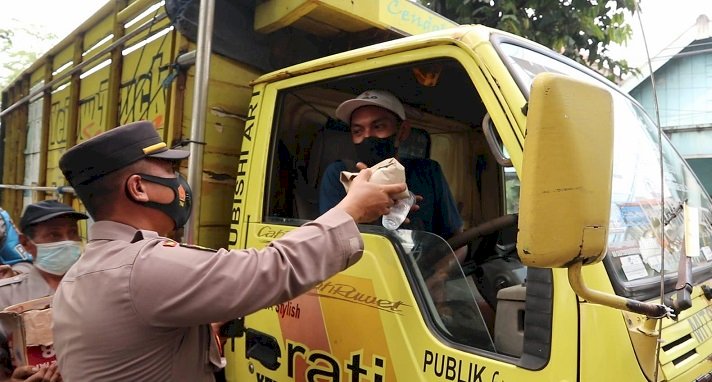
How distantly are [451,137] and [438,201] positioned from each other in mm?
1056

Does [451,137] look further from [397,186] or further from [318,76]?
[397,186]

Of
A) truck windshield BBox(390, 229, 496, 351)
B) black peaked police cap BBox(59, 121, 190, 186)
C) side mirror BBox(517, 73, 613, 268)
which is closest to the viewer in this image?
side mirror BBox(517, 73, 613, 268)

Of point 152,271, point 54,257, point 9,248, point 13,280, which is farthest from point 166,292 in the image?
point 9,248

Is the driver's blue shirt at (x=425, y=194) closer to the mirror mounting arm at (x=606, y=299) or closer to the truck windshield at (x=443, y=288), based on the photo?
the truck windshield at (x=443, y=288)

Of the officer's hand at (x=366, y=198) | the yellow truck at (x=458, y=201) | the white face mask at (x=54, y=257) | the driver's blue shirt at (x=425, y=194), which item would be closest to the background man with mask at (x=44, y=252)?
the white face mask at (x=54, y=257)

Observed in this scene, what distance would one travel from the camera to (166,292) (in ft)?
3.76

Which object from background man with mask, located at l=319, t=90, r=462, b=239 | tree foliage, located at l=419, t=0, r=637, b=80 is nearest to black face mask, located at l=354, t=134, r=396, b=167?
background man with mask, located at l=319, t=90, r=462, b=239

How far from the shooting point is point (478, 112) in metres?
2.63

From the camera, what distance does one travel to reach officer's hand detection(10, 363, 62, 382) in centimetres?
186

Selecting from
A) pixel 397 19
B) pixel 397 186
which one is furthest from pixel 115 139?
pixel 397 19

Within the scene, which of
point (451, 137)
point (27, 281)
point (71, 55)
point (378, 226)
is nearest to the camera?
point (378, 226)

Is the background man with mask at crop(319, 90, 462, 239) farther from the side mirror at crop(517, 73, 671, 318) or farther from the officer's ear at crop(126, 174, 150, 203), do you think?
the side mirror at crop(517, 73, 671, 318)

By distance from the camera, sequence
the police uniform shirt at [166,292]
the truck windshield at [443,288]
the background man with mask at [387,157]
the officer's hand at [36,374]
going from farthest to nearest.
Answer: the background man with mask at [387,157] → the officer's hand at [36,374] → the truck windshield at [443,288] → the police uniform shirt at [166,292]

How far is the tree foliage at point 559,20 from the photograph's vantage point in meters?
4.79
